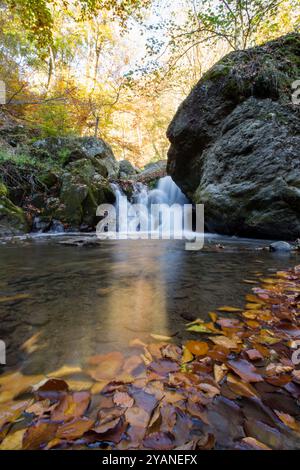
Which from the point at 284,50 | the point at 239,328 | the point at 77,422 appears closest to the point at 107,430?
the point at 77,422

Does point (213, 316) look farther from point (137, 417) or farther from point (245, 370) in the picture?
point (137, 417)

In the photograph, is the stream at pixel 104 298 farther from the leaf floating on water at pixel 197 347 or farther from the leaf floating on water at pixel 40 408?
the leaf floating on water at pixel 40 408

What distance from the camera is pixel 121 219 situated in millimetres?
10086

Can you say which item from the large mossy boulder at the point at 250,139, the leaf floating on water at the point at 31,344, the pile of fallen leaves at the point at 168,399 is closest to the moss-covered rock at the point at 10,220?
the large mossy boulder at the point at 250,139

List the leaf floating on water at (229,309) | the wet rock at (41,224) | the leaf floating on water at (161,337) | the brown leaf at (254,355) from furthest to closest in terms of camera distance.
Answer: the wet rock at (41,224) < the leaf floating on water at (229,309) < the leaf floating on water at (161,337) < the brown leaf at (254,355)

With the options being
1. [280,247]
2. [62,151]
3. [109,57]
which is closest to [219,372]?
[280,247]

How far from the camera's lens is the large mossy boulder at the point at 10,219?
7.45 m

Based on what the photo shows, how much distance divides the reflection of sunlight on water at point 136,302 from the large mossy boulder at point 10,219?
5.45m

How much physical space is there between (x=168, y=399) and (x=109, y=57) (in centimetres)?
2251

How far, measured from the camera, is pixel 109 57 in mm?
18469

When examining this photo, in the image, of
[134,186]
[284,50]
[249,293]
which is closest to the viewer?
[249,293]

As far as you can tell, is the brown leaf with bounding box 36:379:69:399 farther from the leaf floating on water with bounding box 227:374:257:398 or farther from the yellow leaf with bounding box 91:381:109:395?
the leaf floating on water with bounding box 227:374:257:398

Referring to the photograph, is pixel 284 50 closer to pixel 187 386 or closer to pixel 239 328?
pixel 239 328

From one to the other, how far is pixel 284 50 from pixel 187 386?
881 centimetres
